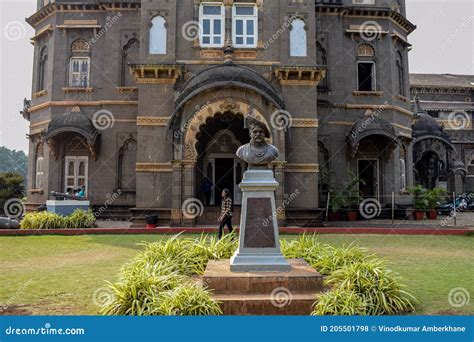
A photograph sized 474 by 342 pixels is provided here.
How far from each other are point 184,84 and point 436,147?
21008mm

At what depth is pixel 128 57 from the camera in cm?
2153

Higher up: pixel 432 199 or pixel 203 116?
pixel 203 116

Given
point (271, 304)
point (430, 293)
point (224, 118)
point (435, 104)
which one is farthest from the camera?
point (435, 104)

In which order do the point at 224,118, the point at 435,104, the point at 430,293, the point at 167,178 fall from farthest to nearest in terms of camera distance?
the point at 435,104
the point at 224,118
the point at 167,178
the point at 430,293

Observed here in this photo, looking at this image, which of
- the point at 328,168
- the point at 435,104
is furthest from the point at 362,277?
the point at 435,104

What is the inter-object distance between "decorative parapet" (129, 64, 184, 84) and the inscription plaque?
1160 centimetres

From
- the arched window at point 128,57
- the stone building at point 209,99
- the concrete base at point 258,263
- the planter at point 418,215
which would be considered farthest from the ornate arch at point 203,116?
the planter at point 418,215

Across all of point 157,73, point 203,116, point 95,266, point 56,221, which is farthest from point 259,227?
point 157,73

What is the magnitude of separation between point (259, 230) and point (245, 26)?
13.2m

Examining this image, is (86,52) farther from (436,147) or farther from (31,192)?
(436,147)

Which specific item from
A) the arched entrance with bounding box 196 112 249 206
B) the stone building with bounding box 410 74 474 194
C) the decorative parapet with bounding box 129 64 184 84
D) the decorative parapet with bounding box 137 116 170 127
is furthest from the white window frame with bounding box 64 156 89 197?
the stone building with bounding box 410 74 474 194

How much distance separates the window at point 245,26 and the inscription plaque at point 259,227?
12303mm

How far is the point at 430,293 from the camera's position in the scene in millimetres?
6633

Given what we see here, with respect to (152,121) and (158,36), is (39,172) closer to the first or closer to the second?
(152,121)
